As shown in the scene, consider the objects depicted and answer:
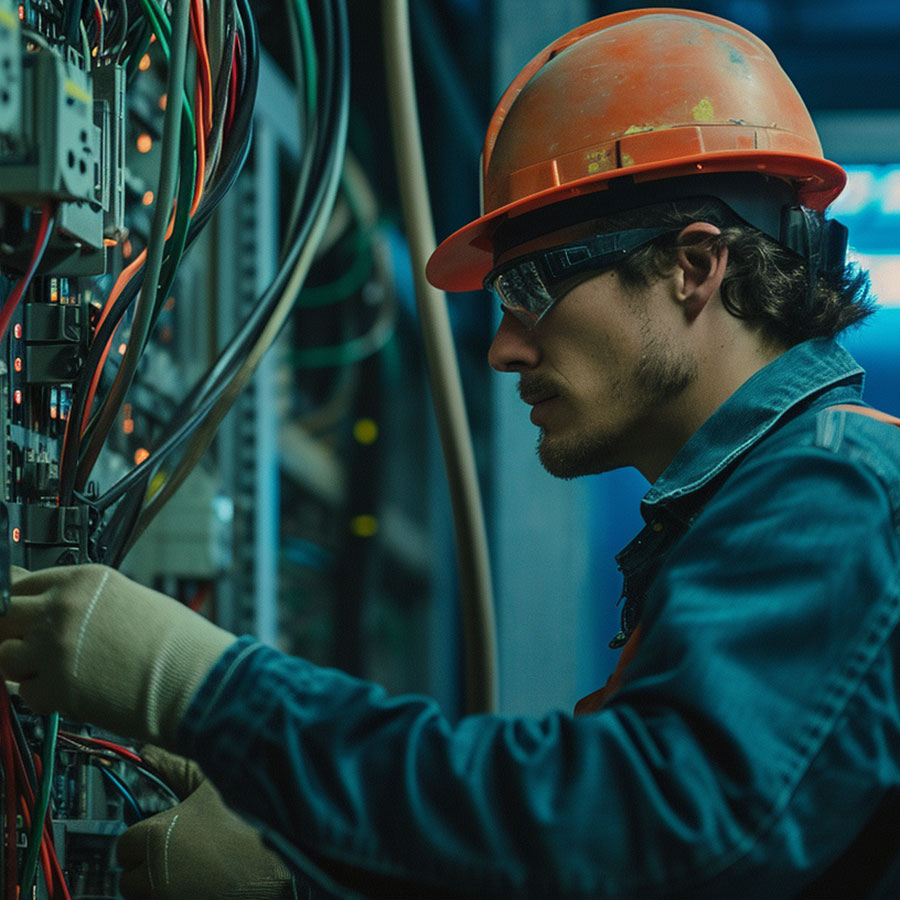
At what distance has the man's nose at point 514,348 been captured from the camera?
1.50 m

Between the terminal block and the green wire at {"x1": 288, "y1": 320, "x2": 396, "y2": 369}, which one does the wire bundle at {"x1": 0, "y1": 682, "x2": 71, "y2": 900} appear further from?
the green wire at {"x1": 288, "y1": 320, "x2": 396, "y2": 369}

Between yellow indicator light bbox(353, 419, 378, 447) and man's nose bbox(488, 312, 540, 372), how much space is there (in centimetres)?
390

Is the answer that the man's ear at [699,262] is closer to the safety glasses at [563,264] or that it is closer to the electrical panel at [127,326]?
the safety glasses at [563,264]

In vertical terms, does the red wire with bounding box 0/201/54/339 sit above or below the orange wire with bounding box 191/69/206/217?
below

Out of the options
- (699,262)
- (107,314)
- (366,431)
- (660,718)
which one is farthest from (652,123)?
(366,431)

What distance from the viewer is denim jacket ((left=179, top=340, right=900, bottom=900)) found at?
3.01ft

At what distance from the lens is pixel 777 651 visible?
95cm

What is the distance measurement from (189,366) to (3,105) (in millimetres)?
1720

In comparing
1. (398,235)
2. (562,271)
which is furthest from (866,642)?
(398,235)

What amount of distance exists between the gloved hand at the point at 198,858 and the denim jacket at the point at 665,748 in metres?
0.46

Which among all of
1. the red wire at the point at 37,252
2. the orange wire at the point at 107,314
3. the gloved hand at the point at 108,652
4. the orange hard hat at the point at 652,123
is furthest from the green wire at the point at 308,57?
the gloved hand at the point at 108,652

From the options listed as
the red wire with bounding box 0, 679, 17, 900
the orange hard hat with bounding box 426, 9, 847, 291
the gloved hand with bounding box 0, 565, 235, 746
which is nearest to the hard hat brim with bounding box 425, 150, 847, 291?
the orange hard hat with bounding box 426, 9, 847, 291

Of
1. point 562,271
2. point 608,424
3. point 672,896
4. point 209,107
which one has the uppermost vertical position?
point 209,107

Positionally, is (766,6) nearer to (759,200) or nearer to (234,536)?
(234,536)
